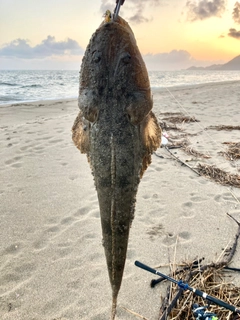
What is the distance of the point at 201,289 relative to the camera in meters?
2.98

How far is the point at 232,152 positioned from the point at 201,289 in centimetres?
471

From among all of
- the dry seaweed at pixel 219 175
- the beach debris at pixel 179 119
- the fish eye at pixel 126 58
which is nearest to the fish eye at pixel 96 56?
the fish eye at pixel 126 58

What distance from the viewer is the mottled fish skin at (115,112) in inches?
57.0

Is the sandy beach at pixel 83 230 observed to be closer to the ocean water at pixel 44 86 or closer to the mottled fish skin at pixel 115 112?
the mottled fish skin at pixel 115 112

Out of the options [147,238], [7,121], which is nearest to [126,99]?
[147,238]

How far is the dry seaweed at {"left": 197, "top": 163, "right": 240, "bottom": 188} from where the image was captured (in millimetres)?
5544

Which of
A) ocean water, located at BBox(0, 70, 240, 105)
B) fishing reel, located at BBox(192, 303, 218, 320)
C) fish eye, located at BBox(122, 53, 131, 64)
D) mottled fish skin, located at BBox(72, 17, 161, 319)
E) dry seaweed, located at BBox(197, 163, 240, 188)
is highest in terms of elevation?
fish eye, located at BBox(122, 53, 131, 64)

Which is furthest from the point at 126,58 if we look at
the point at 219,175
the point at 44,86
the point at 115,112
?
the point at 44,86

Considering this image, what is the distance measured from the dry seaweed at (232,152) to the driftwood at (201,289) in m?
3.62

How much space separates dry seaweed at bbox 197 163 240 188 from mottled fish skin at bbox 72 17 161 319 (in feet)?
14.5

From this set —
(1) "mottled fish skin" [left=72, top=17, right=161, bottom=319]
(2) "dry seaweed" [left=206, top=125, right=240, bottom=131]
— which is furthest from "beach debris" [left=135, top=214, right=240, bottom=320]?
(2) "dry seaweed" [left=206, top=125, right=240, bottom=131]

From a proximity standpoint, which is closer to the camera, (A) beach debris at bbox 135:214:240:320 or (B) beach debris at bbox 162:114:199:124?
(A) beach debris at bbox 135:214:240:320

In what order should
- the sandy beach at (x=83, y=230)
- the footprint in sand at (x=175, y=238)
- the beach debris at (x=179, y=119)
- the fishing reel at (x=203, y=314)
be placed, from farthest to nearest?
the beach debris at (x=179, y=119) → the footprint in sand at (x=175, y=238) → the sandy beach at (x=83, y=230) → the fishing reel at (x=203, y=314)

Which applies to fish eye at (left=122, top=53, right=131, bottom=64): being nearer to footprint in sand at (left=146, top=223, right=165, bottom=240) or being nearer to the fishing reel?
the fishing reel
